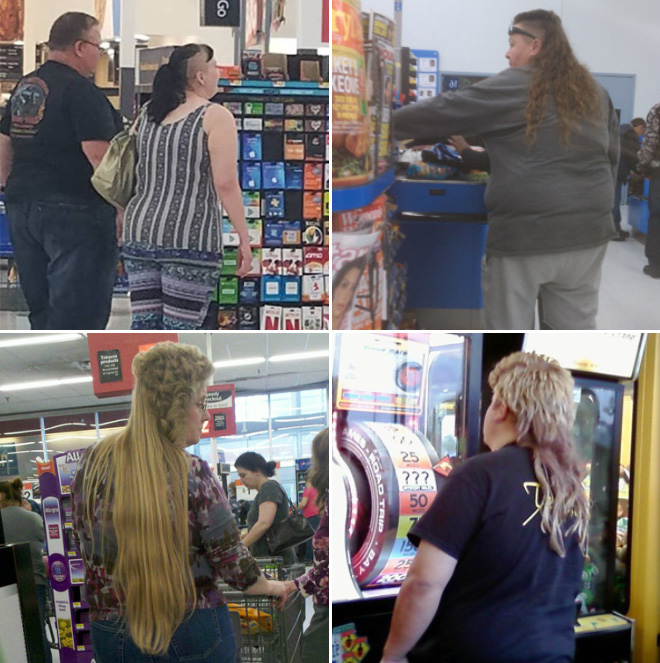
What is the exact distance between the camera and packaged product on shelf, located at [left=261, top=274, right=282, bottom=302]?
103 inches

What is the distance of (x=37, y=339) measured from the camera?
255 centimetres

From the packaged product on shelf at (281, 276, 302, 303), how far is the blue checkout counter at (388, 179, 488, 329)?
0.35 meters

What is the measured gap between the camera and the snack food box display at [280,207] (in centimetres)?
254

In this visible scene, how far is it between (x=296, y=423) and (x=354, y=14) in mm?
1300

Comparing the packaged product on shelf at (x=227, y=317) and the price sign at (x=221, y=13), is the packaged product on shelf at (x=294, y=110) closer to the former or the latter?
the price sign at (x=221, y=13)

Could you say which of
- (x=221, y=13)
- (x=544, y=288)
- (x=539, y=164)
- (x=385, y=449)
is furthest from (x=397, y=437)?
(x=221, y=13)

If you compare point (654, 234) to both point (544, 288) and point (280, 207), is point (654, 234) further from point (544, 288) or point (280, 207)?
point (280, 207)

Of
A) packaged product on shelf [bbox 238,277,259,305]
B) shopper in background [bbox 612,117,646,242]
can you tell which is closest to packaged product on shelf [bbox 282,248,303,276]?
packaged product on shelf [bbox 238,277,259,305]

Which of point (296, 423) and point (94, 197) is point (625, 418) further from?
point (94, 197)

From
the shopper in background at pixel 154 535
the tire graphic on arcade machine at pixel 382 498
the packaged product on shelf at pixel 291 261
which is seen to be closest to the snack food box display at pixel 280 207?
the packaged product on shelf at pixel 291 261

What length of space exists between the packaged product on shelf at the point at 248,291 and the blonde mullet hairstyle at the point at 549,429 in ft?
2.74

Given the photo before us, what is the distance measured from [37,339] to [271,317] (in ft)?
2.40

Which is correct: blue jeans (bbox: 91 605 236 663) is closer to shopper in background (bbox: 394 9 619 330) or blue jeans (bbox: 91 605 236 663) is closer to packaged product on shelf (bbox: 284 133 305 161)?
shopper in background (bbox: 394 9 619 330)

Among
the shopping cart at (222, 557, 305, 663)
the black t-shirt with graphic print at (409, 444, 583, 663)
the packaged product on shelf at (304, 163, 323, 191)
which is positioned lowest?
the shopping cart at (222, 557, 305, 663)
